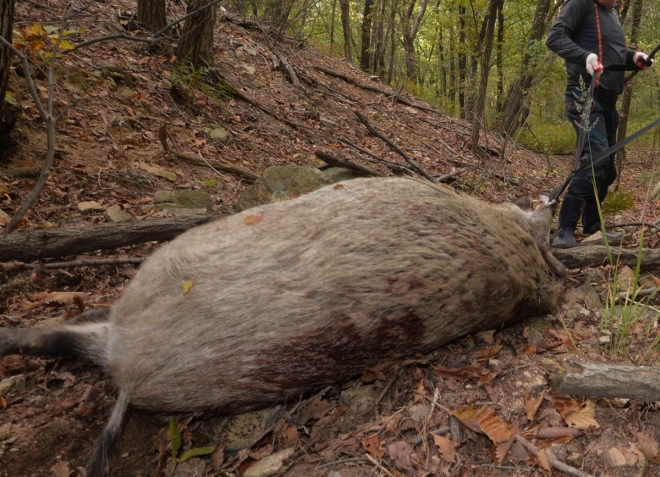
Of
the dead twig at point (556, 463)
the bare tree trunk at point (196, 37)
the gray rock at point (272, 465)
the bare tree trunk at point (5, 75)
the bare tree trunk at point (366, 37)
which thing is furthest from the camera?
the bare tree trunk at point (366, 37)

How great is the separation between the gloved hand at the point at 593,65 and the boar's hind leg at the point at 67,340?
14.3 ft

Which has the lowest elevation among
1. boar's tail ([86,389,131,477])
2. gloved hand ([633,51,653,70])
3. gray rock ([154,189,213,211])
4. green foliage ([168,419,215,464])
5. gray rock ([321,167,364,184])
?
green foliage ([168,419,215,464])

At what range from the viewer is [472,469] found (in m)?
2.09

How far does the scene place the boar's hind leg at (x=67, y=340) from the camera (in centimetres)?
265

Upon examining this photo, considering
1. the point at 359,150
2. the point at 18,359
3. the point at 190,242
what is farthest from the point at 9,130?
the point at 359,150

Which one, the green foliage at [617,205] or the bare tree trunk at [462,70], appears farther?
the bare tree trunk at [462,70]

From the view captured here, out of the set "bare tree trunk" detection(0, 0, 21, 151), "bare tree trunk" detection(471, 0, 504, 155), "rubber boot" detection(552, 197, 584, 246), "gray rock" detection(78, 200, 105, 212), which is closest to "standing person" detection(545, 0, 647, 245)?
"rubber boot" detection(552, 197, 584, 246)

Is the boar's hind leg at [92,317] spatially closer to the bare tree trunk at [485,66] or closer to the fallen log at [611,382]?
the fallen log at [611,382]

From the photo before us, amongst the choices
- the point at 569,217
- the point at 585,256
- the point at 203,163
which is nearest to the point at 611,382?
the point at 585,256

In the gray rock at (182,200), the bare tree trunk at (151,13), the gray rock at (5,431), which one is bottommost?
the gray rock at (5,431)

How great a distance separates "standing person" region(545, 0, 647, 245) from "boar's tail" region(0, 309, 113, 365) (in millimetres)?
3977

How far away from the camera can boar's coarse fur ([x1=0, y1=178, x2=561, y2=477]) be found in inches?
92.5

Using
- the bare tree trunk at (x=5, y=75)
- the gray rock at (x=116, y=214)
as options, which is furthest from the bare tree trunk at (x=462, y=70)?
the bare tree trunk at (x=5, y=75)

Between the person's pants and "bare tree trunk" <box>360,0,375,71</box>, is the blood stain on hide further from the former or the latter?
"bare tree trunk" <box>360,0,375,71</box>
